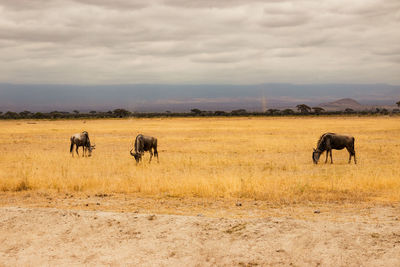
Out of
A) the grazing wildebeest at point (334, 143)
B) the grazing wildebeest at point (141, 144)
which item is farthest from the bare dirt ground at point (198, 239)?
the grazing wildebeest at point (334, 143)

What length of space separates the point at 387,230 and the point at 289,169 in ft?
36.0

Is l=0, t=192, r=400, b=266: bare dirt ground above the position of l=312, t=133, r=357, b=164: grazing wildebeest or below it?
below

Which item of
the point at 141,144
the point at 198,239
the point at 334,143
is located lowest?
the point at 198,239

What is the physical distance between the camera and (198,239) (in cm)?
819

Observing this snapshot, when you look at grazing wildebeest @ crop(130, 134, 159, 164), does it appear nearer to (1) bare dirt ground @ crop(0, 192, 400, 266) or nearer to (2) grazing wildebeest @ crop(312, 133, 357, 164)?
(2) grazing wildebeest @ crop(312, 133, 357, 164)

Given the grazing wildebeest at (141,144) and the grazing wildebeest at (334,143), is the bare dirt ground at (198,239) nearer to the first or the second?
the grazing wildebeest at (141,144)

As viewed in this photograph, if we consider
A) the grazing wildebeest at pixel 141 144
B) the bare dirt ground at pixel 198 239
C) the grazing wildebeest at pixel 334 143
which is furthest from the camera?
the grazing wildebeest at pixel 334 143

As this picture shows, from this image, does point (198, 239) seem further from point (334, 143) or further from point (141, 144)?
point (334, 143)

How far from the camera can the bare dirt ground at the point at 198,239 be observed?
7.48 meters

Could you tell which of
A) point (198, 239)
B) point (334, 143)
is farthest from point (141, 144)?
point (198, 239)

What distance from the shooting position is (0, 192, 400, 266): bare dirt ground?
748 cm

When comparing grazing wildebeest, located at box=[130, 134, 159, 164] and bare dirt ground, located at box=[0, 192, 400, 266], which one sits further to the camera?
grazing wildebeest, located at box=[130, 134, 159, 164]

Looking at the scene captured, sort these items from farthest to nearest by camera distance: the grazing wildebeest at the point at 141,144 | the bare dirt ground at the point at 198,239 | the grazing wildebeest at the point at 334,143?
the grazing wildebeest at the point at 334,143, the grazing wildebeest at the point at 141,144, the bare dirt ground at the point at 198,239

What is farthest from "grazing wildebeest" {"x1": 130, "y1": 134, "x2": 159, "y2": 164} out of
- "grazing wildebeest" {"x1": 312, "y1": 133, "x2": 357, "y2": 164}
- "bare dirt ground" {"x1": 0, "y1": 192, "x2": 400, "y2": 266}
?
"bare dirt ground" {"x1": 0, "y1": 192, "x2": 400, "y2": 266}
